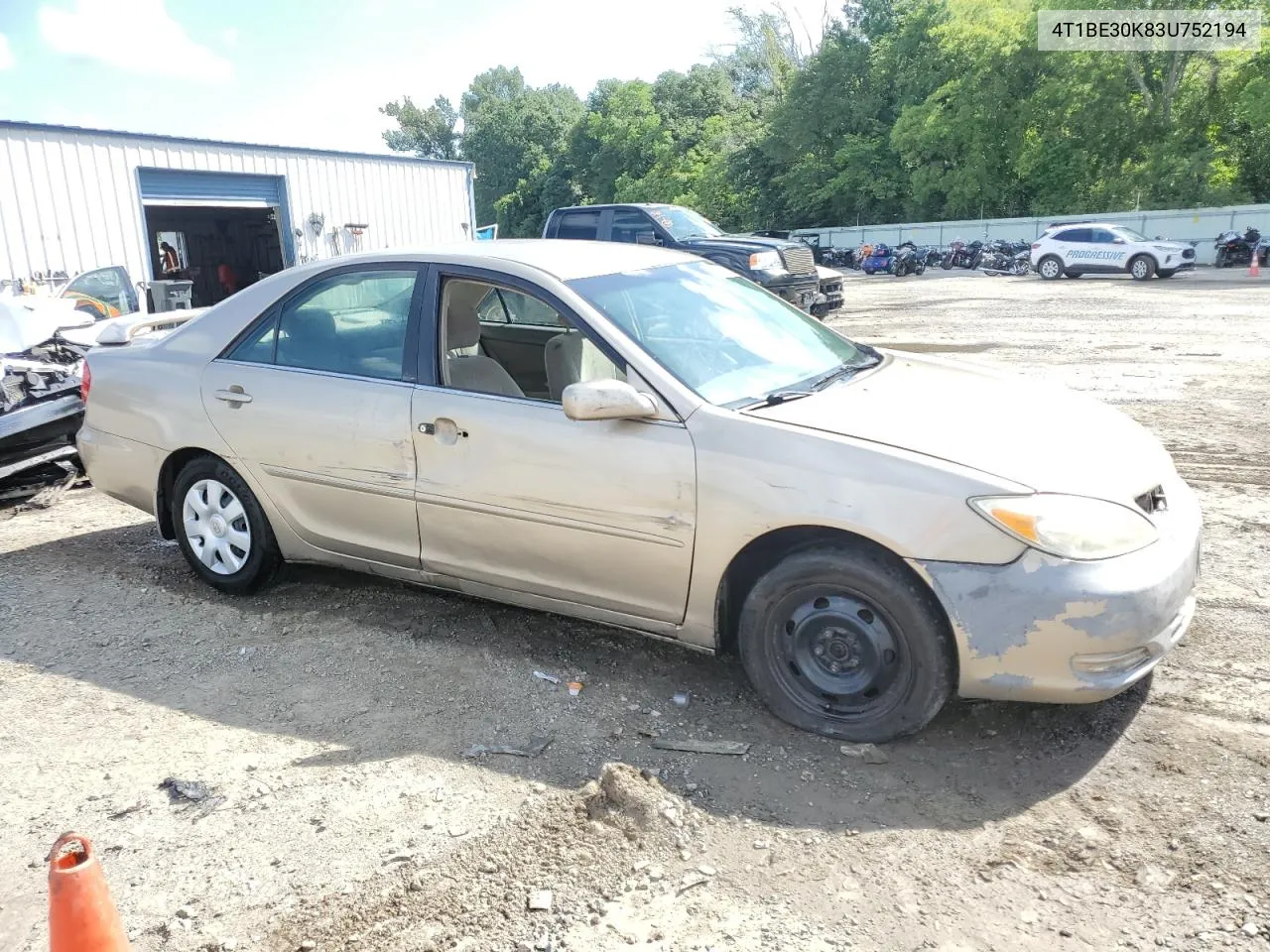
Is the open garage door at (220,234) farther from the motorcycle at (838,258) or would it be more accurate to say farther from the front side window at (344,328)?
the motorcycle at (838,258)

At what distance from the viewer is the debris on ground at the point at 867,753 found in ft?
10.8

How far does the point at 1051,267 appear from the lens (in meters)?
27.2

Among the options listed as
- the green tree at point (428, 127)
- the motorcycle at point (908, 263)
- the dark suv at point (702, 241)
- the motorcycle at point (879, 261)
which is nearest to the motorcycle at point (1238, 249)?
the motorcycle at point (908, 263)

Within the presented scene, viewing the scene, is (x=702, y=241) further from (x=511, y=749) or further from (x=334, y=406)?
(x=511, y=749)

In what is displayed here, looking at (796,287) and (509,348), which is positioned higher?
(509,348)

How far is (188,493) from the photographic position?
4.84 metres

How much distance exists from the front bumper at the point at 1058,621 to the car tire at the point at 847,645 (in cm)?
10

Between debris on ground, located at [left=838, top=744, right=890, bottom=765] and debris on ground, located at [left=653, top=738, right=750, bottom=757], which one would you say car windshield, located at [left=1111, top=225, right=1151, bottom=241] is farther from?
debris on ground, located at [left=653, top=738, right=750, bottom=757]

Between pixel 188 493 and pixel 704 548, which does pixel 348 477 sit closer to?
pixel 188 493

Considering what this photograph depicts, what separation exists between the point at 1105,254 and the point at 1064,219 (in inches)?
454

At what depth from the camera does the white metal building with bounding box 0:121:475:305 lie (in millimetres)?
16609

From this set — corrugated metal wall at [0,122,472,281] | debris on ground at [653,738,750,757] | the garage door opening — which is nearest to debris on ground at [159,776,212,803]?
debris on ground at [653,738,750,757]

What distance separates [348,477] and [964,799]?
277 cm

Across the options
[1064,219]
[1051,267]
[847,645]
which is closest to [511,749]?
[847,645]
